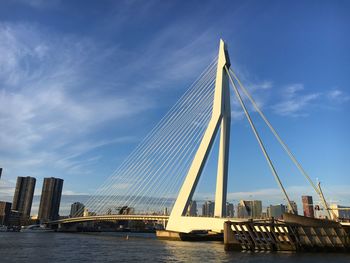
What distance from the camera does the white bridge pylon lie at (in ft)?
128

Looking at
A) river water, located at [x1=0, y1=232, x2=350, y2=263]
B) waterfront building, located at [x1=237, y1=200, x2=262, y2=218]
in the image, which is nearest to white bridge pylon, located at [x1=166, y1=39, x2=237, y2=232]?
river water, located at [x1=0, y1=232, x2=350, y2=263]

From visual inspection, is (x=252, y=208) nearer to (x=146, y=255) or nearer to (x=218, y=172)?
(x=218, y=172)

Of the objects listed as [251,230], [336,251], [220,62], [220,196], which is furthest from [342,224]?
[220,62]

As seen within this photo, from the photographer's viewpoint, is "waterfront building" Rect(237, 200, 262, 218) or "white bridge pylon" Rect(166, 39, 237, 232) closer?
"white bridge pylon" Rect(166, 39, 237, 232)

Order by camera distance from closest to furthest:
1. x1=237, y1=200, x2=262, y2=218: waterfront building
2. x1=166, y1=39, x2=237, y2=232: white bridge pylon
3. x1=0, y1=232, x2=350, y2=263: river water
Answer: x1=0, y1=232, x2=350, y2=263: river water, x1=166, y1=39, x2=237, y2=232: white bridge pylon, x1=237, y1=200, x2=262, y2=218: waterfront building

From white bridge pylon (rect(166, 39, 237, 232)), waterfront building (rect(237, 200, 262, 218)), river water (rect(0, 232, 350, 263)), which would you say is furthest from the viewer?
waterfront building (rect(237, 200, 262, 218))

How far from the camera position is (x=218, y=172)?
39.2 meters

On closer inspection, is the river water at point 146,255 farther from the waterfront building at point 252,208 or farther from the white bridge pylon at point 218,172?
the waterfront building at point 252,208

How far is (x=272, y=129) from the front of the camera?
36312mm

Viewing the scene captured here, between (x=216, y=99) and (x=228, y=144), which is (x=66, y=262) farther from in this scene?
(x=216, y=99)

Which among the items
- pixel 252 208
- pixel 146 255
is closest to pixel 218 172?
pixel 146 255

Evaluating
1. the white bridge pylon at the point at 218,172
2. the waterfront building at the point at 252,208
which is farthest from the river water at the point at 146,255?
the waterfront building at the point at 252,208

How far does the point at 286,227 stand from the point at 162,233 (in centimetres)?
2171

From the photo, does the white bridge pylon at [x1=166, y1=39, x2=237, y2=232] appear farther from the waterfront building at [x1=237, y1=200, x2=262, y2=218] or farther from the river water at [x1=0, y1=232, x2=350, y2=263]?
the waterfront building at [x1=237, y1=200, x2=262, y2=218]
